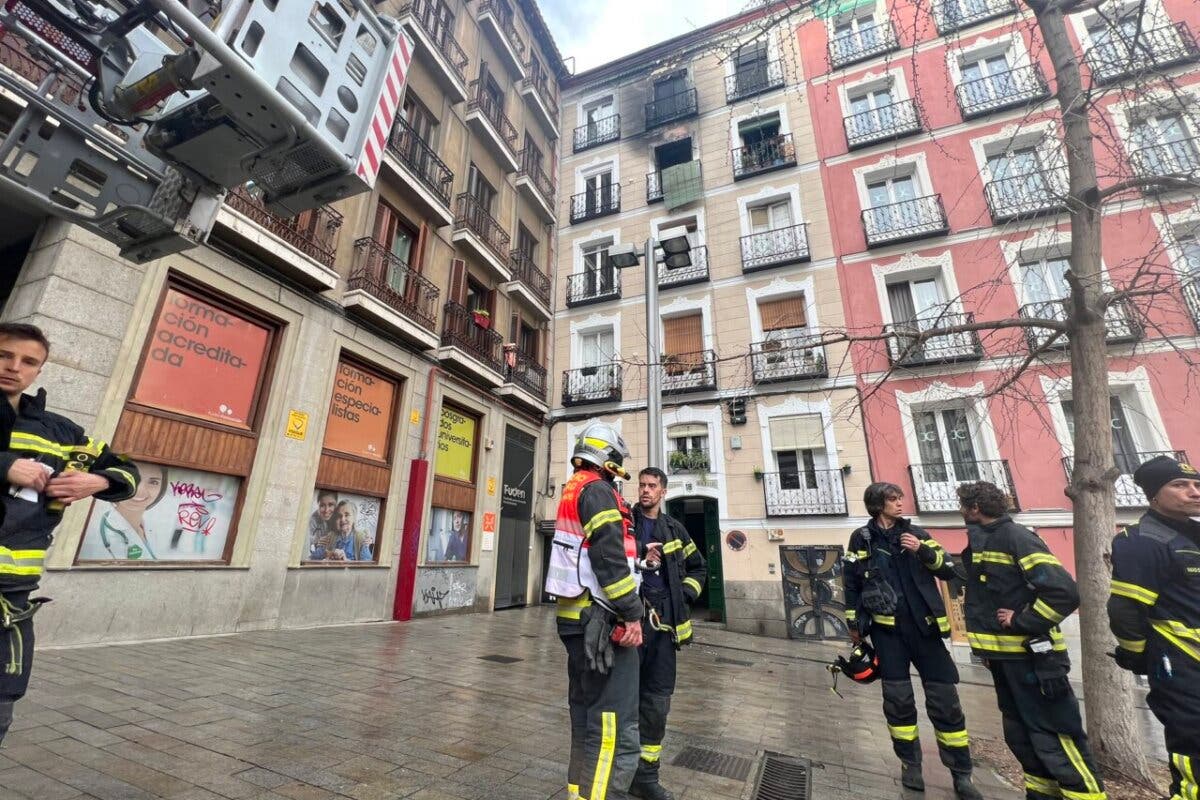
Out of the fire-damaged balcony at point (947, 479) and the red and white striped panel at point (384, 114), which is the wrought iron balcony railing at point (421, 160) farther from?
the fire-damaged balcony at point (947, 479)

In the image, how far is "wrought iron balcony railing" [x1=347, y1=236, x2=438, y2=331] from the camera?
32.9 ft

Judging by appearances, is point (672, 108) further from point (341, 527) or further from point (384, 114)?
point (384, 114)

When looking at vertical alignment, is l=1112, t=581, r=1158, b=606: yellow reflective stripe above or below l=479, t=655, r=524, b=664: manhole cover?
above

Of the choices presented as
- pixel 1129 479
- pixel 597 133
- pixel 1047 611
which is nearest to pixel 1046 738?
pixel 1047 611

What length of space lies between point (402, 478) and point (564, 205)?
477 inches

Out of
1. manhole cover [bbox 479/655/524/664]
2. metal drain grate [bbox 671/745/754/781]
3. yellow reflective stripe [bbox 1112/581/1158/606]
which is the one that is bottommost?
metal drain grate [bbox 671/745/754/781]

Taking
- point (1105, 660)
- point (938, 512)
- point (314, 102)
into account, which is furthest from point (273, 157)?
point (938, 512)

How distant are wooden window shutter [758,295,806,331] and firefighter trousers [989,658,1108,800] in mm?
11582

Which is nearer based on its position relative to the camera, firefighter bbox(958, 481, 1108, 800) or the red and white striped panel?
the red and white striped panel

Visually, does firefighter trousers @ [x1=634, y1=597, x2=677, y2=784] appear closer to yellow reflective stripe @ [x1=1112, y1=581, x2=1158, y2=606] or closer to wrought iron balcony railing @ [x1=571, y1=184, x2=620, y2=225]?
yellow reflective stripe @ [x1=1112, y1=581, x2=1158, y2=606]

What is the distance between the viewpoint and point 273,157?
2.65 m

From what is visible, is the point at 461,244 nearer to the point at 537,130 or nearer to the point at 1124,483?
the point at 537,130

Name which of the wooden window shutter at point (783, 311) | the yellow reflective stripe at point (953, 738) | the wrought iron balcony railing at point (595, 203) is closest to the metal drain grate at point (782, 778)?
the yellow reflective stripe at point (953, 738)

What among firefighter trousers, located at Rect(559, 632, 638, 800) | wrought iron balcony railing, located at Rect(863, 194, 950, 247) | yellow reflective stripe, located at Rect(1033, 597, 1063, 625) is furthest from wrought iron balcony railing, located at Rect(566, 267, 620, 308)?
firefighter trousers, located at Rect(559, 632, 638, 800)
